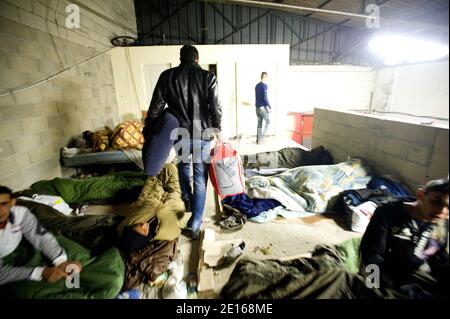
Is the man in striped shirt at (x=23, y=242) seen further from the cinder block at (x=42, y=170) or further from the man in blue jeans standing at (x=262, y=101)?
the man in blue jeans standing at (x=262, y=101)

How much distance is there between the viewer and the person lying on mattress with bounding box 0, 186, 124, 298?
801 mm

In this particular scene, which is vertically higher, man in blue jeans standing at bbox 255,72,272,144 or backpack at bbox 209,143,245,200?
man in blue jeans standing at bbox 255,72,272,144

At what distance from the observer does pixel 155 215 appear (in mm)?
1508

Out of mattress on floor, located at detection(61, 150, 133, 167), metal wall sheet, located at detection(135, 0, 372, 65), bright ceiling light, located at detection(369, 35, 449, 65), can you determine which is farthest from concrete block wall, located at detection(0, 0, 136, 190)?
bright ceiling light, located at detection(369, 35, 449, 65)

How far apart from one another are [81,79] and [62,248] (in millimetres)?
2865

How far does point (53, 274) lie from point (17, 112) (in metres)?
1.77

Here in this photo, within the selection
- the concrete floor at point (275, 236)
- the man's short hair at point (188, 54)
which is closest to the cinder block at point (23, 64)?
the concrete floor at point (275, 236)

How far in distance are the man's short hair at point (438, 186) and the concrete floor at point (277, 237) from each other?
36.1 inches

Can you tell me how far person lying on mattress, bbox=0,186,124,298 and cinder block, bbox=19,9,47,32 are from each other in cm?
206

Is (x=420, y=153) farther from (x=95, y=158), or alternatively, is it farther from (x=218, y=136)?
(x=95, y=158)

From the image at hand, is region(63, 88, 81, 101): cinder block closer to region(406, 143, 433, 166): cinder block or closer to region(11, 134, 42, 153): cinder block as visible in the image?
region(11, 134, 42, 153): cinder block

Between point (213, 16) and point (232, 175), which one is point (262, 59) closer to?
point (213, 16)

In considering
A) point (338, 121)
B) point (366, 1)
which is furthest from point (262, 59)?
point (338, 121)

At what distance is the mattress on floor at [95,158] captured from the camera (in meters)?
2.47
